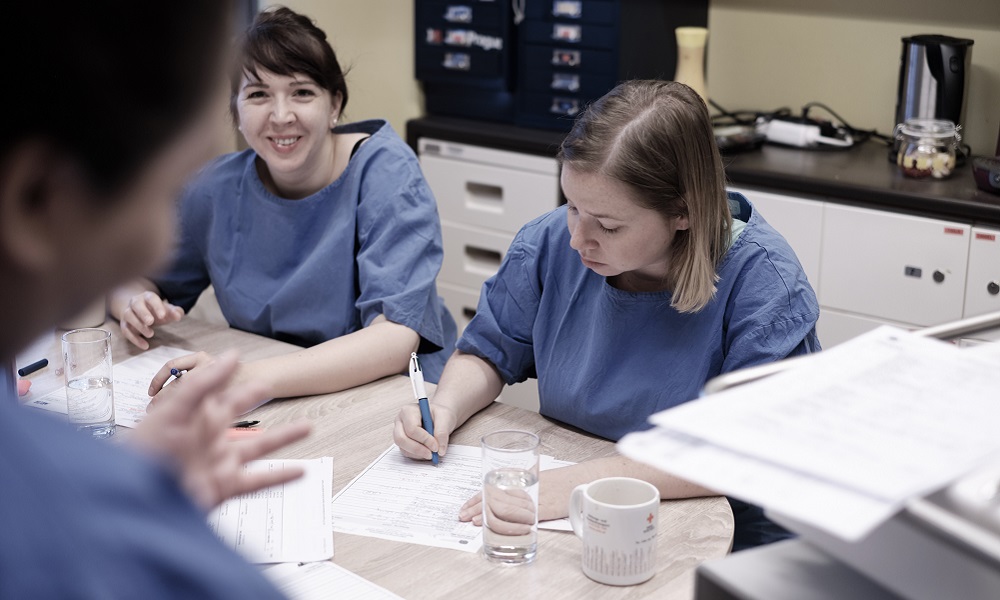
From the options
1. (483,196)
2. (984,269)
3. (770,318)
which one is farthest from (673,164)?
(483,196)

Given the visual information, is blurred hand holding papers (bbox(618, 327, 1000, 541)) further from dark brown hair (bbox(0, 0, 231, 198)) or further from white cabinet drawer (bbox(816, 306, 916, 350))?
white cabinet drawer (bbox(816, 306, 916, 350))

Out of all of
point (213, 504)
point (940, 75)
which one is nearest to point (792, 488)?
point (213, 504)

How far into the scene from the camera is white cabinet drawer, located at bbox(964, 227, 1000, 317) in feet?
8.13

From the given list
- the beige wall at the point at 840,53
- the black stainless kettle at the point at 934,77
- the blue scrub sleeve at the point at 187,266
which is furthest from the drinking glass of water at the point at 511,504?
the beige wall at the point at 840,53

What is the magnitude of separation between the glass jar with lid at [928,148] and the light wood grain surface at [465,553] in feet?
5.13

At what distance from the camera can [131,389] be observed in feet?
5.54

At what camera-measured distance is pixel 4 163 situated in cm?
Result: 46

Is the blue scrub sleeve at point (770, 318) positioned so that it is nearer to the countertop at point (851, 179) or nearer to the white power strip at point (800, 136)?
the countertop at point (851, 179)

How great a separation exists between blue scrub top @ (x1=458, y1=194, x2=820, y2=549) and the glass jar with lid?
127 centimetres

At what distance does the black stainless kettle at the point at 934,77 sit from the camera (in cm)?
278

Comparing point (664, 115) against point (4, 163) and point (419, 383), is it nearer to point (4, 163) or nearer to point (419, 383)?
point (419, 383)

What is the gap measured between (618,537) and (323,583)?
0.32m

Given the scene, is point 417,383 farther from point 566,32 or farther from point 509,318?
point 566,32

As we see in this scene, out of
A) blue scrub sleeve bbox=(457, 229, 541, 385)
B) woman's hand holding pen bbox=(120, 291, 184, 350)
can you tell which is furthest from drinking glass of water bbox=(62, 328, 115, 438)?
blue scrub sleeve bbox=(457, 229, 541, 385)
